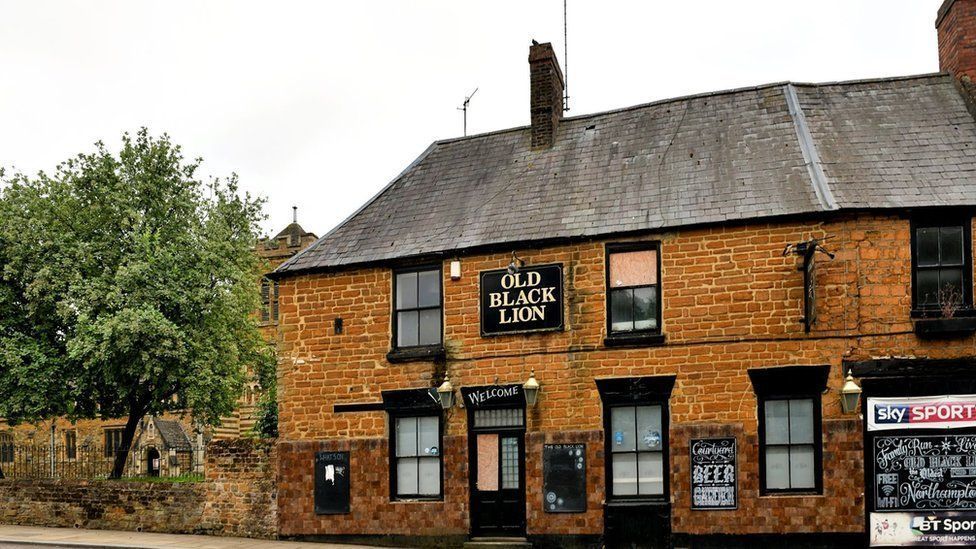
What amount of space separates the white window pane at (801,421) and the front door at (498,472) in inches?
184

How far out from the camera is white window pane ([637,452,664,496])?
55.0 feet

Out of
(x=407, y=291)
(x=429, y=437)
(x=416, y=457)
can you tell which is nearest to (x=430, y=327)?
(x=407, y=291)

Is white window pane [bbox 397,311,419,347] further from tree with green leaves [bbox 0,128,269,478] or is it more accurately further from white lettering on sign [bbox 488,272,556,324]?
tree with green leaves [bbox 0,128,269,478]

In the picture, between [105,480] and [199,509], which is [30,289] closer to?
[105,480]

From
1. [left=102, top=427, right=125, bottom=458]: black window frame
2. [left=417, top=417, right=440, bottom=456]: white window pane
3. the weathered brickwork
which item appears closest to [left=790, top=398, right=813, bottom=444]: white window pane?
the weathered brickwork

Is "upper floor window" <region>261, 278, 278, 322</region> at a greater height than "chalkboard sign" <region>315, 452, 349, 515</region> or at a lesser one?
greater

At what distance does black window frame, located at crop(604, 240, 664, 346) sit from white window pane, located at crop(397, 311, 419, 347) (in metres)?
3.80

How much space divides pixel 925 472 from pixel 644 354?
4765mm

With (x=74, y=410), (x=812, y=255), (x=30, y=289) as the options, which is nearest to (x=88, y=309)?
(x=30, y=289)

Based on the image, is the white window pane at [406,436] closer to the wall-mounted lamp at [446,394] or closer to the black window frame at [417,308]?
the wall-mounted lamp at [446,394]

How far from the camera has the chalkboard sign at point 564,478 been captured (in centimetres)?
1711

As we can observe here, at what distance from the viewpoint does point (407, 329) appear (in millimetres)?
18812

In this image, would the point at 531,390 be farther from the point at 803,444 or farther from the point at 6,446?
the point at 6,446

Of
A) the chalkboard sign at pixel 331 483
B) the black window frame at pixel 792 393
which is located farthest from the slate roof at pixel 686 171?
the chalkboard sign at pixel 331 483
